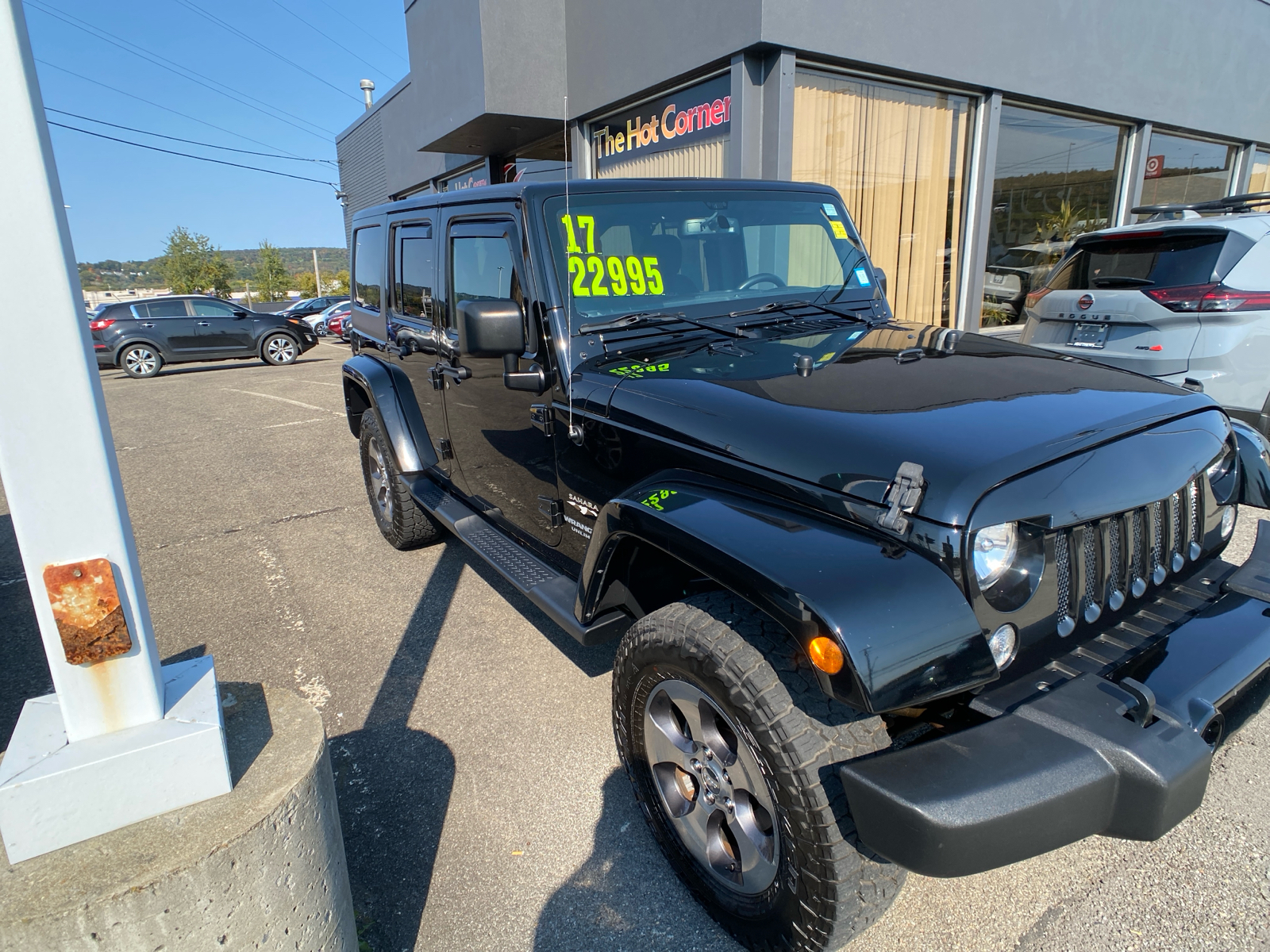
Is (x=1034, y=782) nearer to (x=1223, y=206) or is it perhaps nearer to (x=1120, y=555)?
(x=1120, y=555)

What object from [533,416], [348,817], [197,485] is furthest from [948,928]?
[197,485]

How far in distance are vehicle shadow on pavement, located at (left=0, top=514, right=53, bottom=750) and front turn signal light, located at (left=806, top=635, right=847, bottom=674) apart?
278cm

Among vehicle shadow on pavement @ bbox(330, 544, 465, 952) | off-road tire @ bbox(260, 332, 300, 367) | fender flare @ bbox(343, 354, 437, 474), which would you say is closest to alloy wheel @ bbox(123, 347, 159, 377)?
off-road tire @ bbox(260, 332, 300, 367)

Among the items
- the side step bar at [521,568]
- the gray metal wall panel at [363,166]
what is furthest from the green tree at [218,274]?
the side step bar at [521,568]

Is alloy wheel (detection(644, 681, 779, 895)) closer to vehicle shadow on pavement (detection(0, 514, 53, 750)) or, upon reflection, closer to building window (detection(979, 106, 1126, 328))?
vehicle shadow on pavement (detection(0, 514, 53, 750))

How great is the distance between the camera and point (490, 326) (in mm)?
2572

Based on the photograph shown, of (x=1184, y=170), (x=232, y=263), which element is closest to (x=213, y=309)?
(x=1184, y=170)

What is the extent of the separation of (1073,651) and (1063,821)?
0.52m

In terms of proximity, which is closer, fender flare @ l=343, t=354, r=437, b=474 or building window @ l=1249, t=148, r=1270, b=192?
fender flare @ l=343, t=354, r=437, b=474

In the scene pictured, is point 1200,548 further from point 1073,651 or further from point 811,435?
point 811,435

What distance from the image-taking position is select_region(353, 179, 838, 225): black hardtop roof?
280 centimetres

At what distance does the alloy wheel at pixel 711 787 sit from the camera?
184cm

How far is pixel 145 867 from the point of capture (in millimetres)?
1332

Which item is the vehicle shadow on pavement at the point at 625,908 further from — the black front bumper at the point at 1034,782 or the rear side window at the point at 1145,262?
the rear side window at the point at 1145,262
